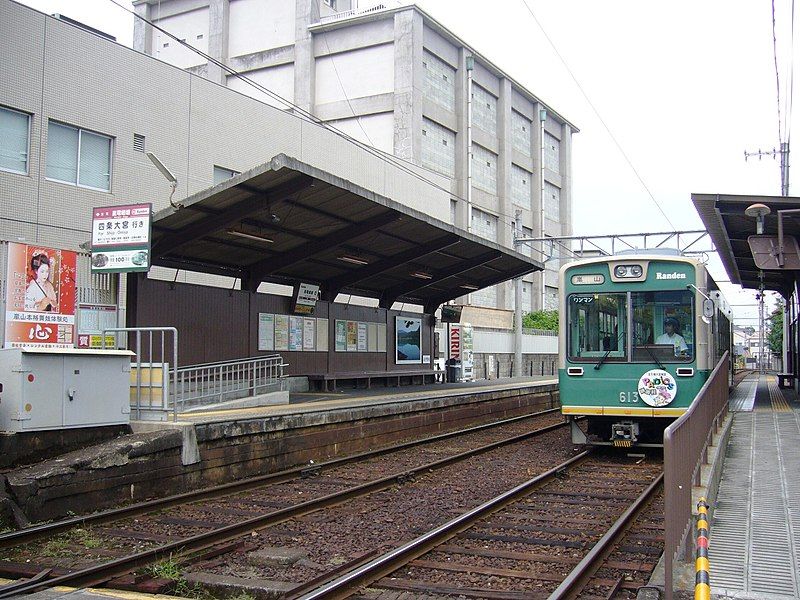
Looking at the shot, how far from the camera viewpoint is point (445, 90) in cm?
5097

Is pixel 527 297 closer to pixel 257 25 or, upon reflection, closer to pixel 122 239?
pixel 257 25

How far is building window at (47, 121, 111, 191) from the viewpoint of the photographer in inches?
723

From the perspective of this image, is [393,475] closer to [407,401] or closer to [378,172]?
[407,401]

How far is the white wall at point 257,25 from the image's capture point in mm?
49594

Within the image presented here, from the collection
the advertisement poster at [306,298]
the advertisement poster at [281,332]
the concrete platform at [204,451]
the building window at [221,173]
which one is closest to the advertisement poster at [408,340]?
the advertisement poster at [306,298]

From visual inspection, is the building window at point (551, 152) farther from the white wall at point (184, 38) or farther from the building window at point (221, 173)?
the building window at point (221, 173)

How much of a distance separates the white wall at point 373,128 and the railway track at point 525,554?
39094 mm

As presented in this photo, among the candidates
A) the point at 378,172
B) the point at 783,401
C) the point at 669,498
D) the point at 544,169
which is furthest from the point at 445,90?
the point at 669,498

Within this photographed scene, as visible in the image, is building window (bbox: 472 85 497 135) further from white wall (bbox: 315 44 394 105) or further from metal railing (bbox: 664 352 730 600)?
metal railing (bbox: 664 352 730 600)

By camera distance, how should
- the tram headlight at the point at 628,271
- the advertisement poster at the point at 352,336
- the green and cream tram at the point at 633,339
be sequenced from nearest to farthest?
1. the green and cream tram at the point at 633,339
2. the tram headlight at the point at 628,271
3. the advertisement poster at the point at 352,336

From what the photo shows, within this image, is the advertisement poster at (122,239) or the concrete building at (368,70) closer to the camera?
the advertisement poster at (122,239)

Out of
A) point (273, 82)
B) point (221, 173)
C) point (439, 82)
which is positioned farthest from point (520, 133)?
point (221, 173)

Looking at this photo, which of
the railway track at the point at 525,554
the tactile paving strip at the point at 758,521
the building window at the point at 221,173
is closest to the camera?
the tactile paving strip at the point at 758,521

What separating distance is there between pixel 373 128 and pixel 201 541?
139 ft
